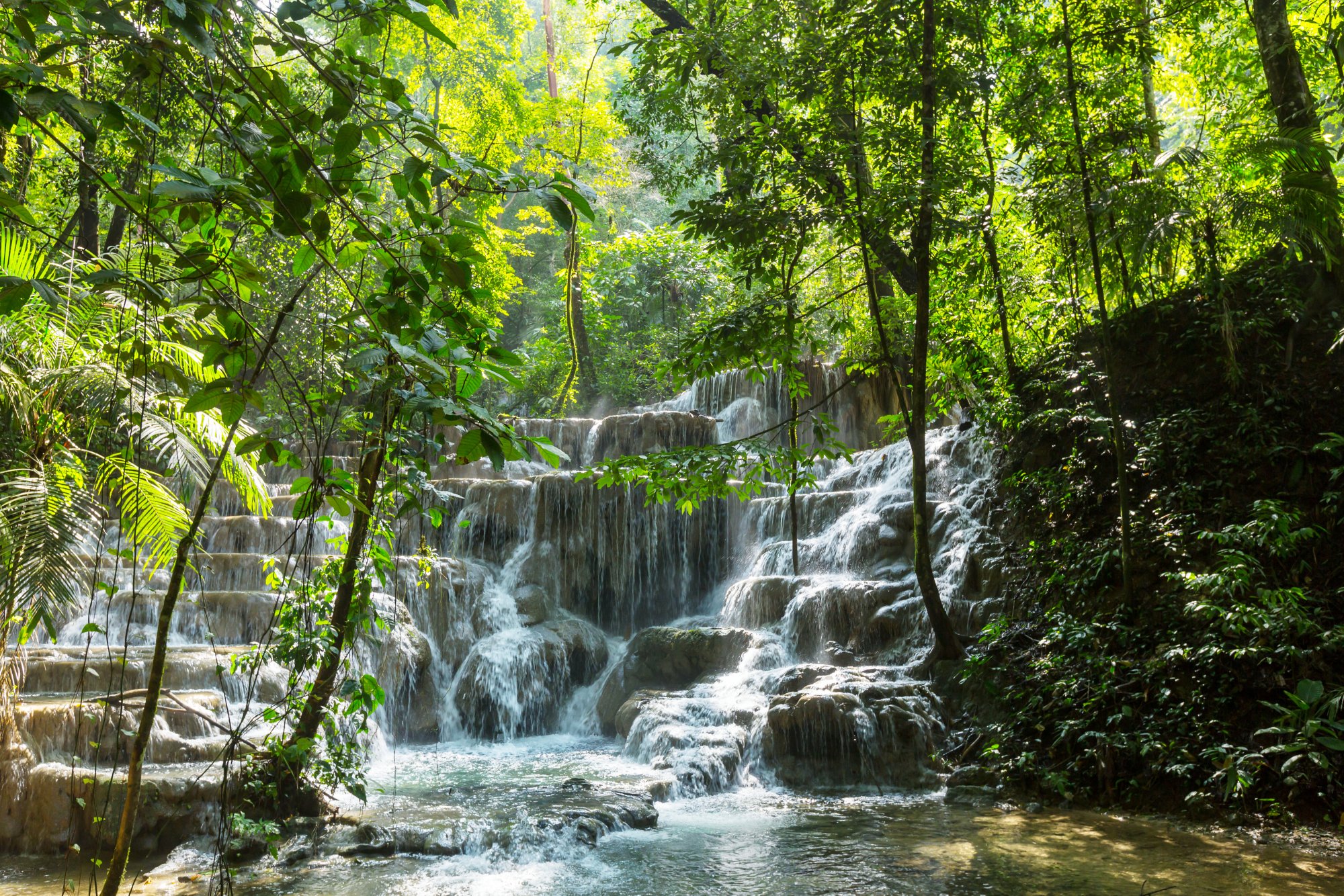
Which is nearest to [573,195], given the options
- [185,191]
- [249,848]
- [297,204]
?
[297,204]

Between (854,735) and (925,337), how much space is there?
369 centimetres

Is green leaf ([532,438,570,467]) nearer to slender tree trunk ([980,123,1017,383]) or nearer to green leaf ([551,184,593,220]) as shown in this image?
green leaf ([551,184,593,220])

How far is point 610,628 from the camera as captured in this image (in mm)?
14375

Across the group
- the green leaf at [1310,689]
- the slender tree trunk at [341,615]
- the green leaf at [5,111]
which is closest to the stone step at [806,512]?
the slender tree trunk at [341,615]

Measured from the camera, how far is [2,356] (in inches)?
212

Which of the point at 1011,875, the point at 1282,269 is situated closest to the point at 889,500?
the point at 1282,269

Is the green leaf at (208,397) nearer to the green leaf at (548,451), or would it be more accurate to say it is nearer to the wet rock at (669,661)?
the green leaf at (548,451)

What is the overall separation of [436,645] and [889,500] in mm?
6671

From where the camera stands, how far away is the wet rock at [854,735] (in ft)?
25.9

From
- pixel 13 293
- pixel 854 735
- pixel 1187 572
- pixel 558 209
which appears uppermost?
pixel 558 209

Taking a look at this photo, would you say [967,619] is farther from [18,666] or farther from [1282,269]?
[18,666]

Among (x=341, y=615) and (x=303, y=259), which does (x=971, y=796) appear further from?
(x=303, y=259)

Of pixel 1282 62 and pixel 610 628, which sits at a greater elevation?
pixel 1282 62

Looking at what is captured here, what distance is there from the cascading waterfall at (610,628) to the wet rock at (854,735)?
0.02 m
